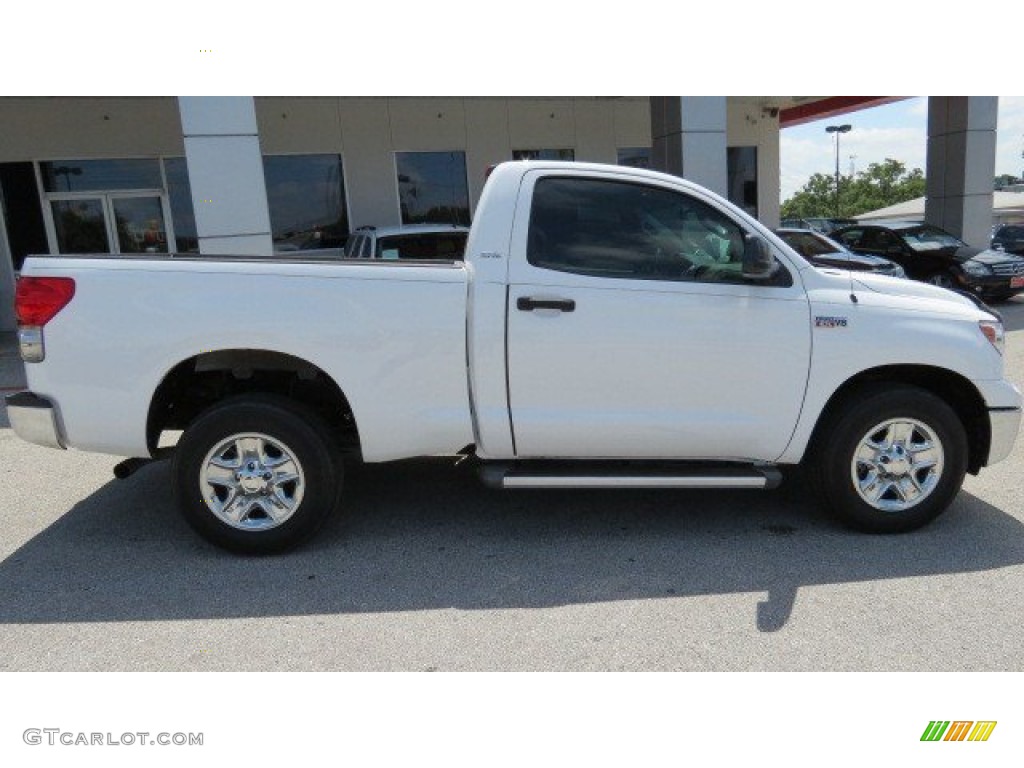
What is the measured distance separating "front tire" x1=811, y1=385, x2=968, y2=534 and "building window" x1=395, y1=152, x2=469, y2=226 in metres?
12.5

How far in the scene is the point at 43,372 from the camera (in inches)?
148

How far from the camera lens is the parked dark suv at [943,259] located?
13258mm

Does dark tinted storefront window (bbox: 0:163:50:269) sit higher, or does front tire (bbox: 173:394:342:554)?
dark tinted storefront window (bbox: 0:163:50:269)

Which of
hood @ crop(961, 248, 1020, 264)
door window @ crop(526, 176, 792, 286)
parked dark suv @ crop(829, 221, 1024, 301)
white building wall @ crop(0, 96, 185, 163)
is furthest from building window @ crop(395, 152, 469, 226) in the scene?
door window @ crop(526, 176, 792, 286)

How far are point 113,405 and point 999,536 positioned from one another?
4.87 meters

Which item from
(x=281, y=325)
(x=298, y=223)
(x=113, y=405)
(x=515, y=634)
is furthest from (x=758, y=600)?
(x=298, y=223)

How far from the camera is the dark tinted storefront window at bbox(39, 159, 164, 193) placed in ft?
43.4

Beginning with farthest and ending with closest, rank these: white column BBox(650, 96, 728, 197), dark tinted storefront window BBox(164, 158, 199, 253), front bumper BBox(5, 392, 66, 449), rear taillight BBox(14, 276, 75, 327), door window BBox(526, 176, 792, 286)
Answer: dark tinted storefront window BBox(164, 158, 199, 253)
white column BBox(650, 96, 728, 197)
door window BBox(526, 176, 792, 286)
front bumper BBox(5, 392, 66, 449)
rear taillight BBox(14, 276, 75, 327)

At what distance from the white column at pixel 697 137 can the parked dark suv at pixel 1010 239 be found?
43.0 feet

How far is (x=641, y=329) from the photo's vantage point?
384cm

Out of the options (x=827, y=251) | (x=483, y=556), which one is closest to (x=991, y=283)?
(x=827, y=251)

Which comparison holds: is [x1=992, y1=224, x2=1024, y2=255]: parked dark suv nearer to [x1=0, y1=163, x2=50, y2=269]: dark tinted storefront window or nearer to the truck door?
the truck door

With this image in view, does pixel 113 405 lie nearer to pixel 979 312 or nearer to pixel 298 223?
pixel 979 312

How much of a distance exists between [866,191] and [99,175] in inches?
3739
